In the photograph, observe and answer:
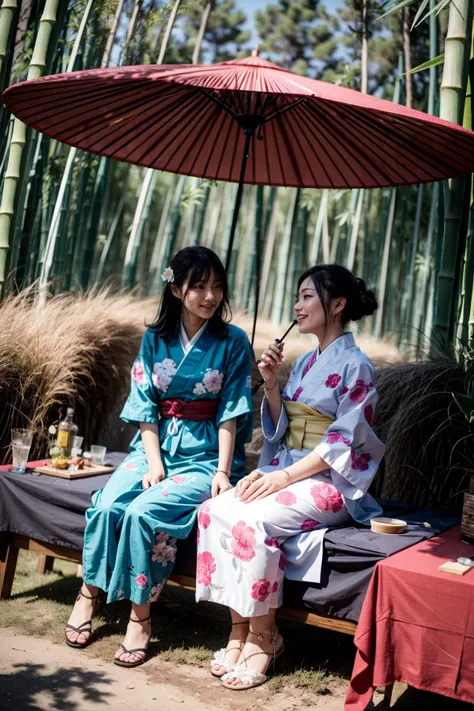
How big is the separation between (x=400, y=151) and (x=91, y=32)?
443 centimetres

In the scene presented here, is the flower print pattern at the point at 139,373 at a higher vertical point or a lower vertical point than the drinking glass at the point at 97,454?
higher

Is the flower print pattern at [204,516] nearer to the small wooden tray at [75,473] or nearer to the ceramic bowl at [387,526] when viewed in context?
the ceramic bowl at [387,526]

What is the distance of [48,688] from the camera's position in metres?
2.15

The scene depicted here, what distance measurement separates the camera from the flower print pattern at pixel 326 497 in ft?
8.04

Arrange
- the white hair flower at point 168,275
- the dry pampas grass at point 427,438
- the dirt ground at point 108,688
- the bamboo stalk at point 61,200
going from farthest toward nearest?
the bamboo stalk at point 61,200
the dry pampas grass at point 427,438
the white hair flower at point 168,275
the dirt ground at point 108,688

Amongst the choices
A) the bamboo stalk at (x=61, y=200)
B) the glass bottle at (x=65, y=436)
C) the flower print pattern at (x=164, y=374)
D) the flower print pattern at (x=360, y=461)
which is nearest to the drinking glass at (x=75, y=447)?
the glass bottle at (x=65, y=436)

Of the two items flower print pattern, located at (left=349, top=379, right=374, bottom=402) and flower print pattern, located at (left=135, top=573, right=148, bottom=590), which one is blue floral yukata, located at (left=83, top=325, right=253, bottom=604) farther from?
flower print pattern, located at (left=349, top=379, right=374, bottom=402)

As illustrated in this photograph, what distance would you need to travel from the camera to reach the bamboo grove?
11.1 feet

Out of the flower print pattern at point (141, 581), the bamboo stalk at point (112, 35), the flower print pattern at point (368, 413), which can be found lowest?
the flower print pattern at point (141, 581)

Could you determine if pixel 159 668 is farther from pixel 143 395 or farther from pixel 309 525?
pixel 143 395

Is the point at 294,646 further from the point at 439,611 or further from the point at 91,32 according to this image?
the point at 91,32

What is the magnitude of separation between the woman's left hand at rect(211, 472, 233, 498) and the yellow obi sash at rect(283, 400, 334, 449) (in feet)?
0.90

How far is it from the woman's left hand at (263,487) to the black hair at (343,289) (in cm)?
65

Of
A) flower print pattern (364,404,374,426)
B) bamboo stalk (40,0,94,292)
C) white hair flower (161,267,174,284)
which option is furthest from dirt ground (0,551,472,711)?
bamboo stalk (40,0,94,292)
